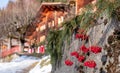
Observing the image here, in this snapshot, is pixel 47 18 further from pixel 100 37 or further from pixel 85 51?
pixel 100 37

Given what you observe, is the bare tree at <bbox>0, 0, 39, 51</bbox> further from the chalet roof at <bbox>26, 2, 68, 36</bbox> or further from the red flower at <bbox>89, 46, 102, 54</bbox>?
the red flower at <bbox>89, 46, 102, 54</bbox>

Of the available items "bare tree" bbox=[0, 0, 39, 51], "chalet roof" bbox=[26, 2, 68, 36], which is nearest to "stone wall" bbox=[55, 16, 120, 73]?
"chalet roof" bbox=[26, 2, 68, 36]

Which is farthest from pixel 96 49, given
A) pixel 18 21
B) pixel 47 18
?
pixel 18 21

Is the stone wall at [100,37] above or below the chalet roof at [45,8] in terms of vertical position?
above

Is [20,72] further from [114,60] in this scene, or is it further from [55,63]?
[114,60]

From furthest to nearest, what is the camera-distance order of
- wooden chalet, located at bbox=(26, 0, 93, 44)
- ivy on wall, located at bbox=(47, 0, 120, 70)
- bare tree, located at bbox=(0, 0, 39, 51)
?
bare tree, located at bbox=(0, 0, 39, 51) < wooden chalet, located at bbox=(26, 0, 93, 44) < ivy on wall, located at bbox=(47, 0, 120, 70)

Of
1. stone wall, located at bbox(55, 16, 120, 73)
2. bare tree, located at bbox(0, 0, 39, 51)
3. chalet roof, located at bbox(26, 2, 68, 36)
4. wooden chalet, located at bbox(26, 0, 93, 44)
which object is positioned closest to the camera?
stone wall, located at bbox(55, 16, 120, 73)

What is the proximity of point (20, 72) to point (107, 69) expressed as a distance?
562 inches

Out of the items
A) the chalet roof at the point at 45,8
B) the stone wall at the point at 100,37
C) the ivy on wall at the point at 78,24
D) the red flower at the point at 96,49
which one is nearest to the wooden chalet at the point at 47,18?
the chalet roof at the point at 45,8

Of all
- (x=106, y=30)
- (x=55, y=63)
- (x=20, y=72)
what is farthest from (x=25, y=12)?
(x=106, y=30)

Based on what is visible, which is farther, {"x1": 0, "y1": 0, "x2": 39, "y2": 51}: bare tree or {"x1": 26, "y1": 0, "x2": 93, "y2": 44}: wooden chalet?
{"x1": 0, "y1": 0, "x2": 39, "y2": 51}: bare tree

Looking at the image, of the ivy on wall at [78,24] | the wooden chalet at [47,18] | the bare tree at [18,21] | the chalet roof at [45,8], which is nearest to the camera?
the ivy on wall at [78,24]

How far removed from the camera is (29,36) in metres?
57.5

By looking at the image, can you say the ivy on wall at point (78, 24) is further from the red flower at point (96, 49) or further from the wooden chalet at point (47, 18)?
the wooden chalet at point (47, 18)
